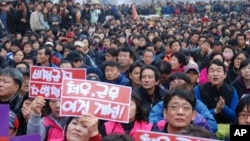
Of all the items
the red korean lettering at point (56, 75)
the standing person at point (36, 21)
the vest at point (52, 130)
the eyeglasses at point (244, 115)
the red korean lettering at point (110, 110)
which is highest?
A: the standing person at point (36, 21)

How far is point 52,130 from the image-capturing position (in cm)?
409

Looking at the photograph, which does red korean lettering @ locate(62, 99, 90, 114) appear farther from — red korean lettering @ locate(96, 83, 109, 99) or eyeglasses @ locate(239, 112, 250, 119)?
eyeglasses @ locate(239, 112, 250, 119)

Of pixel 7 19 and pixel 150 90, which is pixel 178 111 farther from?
pixel 7 19

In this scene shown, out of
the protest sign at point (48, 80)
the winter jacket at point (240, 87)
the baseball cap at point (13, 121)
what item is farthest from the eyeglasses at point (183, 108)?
the winter jacket at point (240, 87)

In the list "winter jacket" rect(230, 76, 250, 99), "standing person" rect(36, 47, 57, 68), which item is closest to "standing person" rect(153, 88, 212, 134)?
"winter jacket" rect(230, 76, 250, 99)

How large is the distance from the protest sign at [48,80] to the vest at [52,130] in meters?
0.35

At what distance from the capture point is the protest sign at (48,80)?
15.0ft

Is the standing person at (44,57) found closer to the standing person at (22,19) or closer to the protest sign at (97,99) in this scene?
the protest sign at (97,99)

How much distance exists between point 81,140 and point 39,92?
1327 millimetres

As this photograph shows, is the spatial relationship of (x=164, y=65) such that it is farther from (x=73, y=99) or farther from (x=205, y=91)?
(x=73, y=99)

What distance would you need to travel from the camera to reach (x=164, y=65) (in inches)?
268

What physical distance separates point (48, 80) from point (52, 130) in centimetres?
72

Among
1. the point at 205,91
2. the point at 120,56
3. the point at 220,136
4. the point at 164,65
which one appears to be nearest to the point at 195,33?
the point at 120,56

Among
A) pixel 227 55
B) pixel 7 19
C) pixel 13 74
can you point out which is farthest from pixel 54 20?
pixel 13 74
